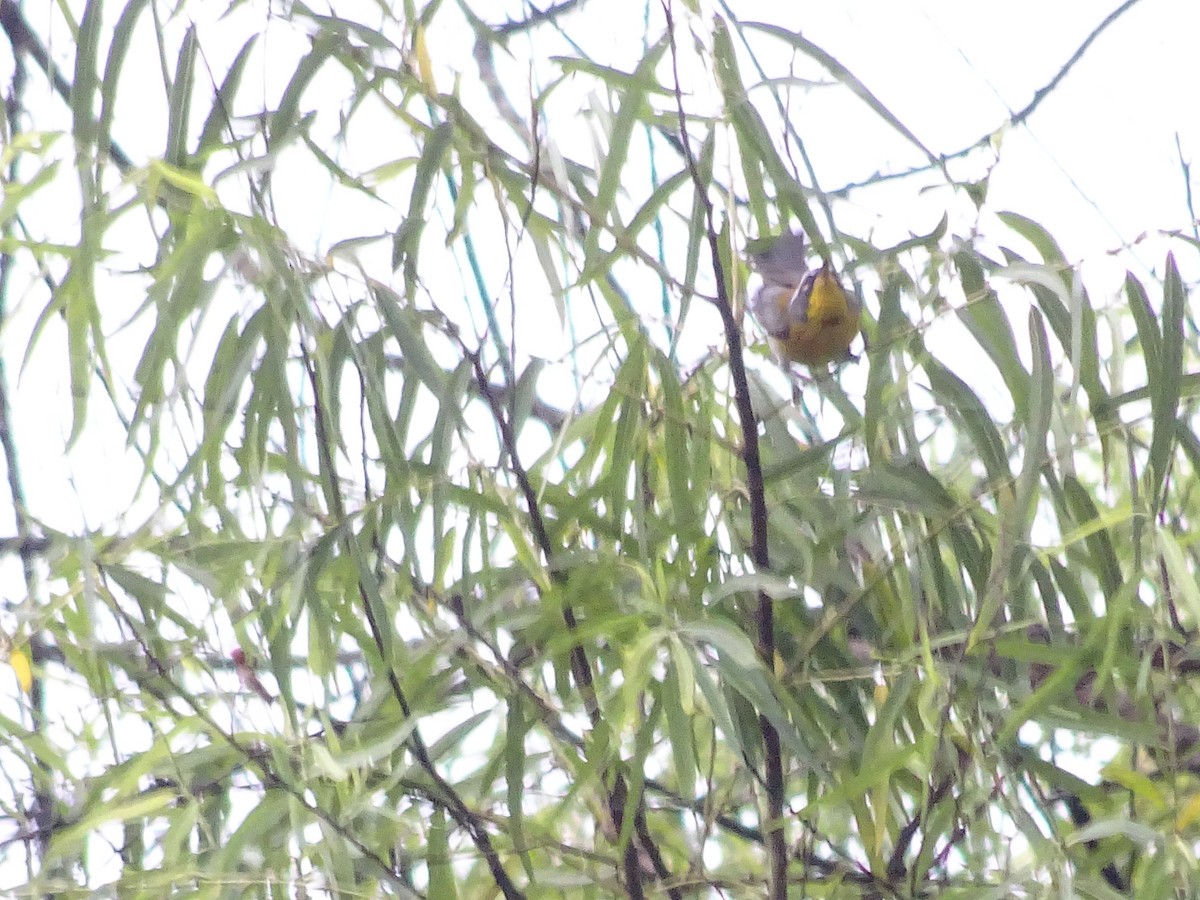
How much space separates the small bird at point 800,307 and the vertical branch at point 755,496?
4cm

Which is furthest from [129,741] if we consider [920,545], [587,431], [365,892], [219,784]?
[920,545]

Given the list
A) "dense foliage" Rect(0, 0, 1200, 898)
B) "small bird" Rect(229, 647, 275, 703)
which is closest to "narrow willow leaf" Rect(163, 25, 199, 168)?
"dense foliage" Rect(0, 0, 1200, 898)

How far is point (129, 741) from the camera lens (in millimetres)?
814

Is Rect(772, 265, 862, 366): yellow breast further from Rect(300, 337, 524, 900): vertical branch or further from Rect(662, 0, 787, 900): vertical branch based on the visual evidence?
Rect(300, 337, 524, 900): vertical branch

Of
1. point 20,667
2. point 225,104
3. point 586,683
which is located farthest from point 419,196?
point 20,667

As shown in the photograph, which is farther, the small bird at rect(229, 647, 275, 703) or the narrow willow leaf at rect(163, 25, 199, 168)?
the small bird at rect(229, 647, 275, 703)

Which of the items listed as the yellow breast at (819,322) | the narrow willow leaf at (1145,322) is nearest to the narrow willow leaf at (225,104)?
the yellow breast at (819,322)

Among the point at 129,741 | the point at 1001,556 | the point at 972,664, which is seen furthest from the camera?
the point at 129,741

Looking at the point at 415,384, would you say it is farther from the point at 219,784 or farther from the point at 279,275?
the point at 219,784

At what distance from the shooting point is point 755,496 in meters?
0.52

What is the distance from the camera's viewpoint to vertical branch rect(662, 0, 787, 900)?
0.50 metres

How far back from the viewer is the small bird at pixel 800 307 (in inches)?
23.3

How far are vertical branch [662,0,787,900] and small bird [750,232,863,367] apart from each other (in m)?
0.04

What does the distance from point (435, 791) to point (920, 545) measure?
26 cm
